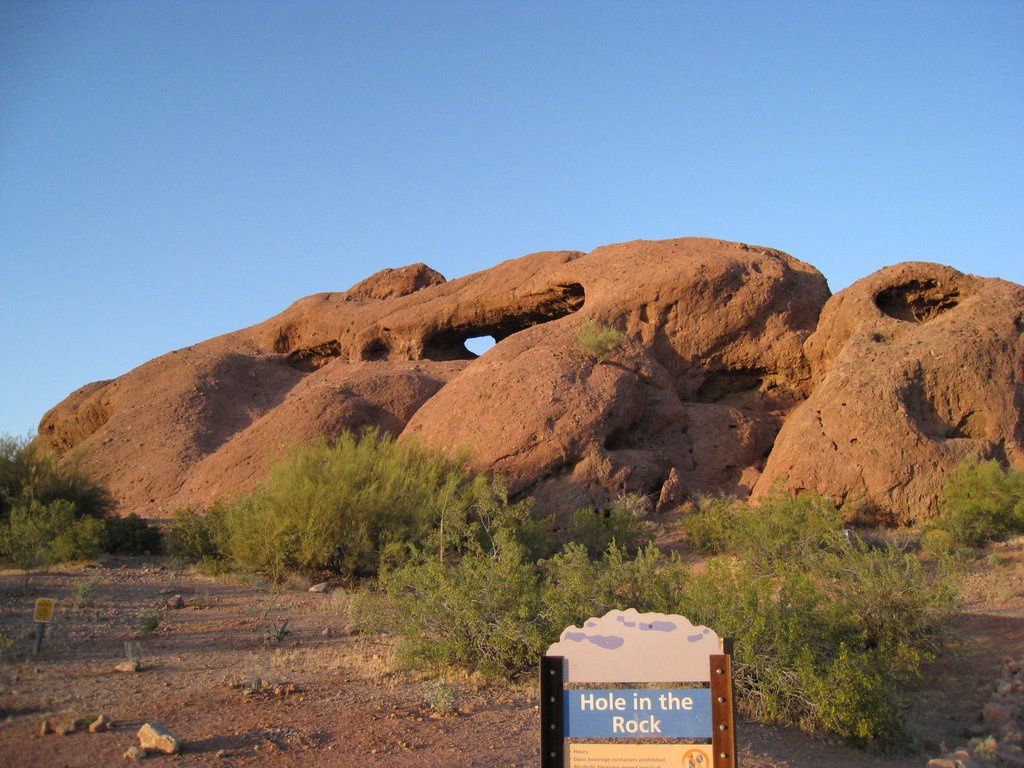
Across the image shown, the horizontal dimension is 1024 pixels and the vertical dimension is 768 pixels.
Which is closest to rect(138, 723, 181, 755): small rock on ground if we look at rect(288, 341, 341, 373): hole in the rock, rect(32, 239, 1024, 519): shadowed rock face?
rect(32, 239, 1024, 519): shadowed rock face

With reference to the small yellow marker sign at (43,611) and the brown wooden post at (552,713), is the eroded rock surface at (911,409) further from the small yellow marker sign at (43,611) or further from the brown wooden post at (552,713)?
the brown wooden post at (552,713)

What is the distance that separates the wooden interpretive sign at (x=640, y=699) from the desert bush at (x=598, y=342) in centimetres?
1411

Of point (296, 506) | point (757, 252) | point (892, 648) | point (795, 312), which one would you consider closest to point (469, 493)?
point (296, 506)

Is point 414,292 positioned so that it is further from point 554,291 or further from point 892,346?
point 892,346

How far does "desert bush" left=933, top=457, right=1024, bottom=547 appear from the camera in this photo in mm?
12570

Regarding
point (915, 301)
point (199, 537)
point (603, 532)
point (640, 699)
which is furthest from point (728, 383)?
point (640, 699)

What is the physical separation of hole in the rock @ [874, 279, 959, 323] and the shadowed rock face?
0.04 meters

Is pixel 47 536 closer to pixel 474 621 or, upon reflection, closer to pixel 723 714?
pixel 474 621

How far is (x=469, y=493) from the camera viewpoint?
1409 centimetres

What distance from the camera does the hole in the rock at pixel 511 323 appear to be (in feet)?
75.1

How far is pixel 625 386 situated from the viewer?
56.6ft

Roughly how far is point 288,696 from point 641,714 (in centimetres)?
373

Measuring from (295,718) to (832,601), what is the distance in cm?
447

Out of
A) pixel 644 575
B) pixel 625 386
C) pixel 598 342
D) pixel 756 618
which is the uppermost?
pixel 598 342
